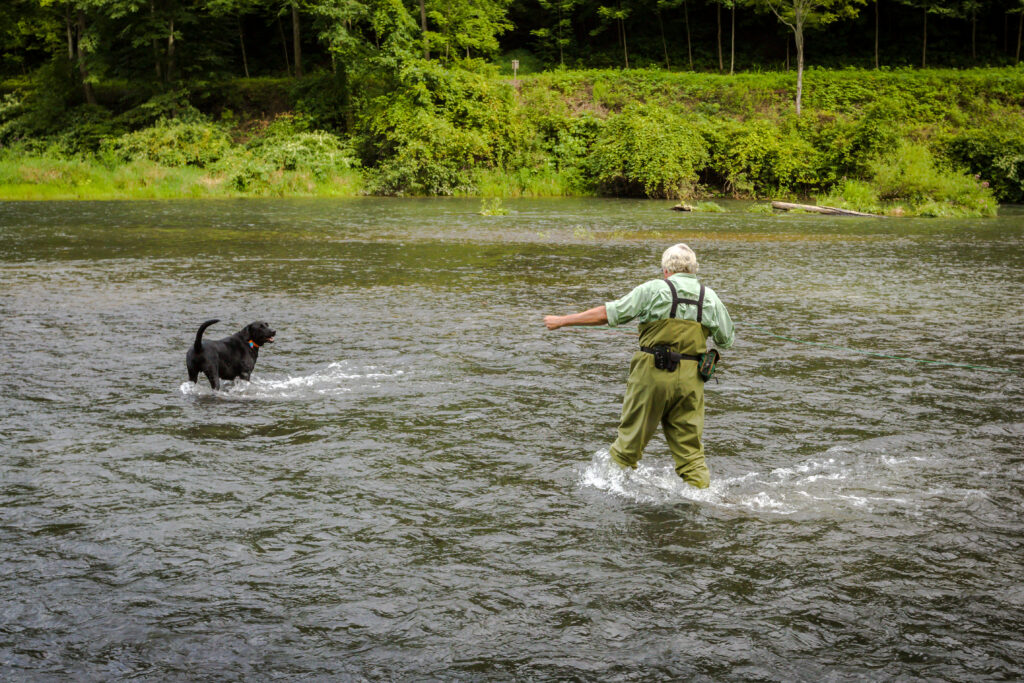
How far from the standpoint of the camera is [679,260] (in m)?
6.46

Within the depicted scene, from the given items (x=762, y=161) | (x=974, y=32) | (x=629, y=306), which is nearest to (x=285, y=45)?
(x=762, y=161)

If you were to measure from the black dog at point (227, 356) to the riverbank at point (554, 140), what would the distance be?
28.5 meters

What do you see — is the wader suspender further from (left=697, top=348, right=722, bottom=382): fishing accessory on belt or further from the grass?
the grass

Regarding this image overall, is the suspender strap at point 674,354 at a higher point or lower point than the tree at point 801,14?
lower

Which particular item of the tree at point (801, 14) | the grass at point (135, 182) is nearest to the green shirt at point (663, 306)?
the grass at point (135, 182)

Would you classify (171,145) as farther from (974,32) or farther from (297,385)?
(974,32)

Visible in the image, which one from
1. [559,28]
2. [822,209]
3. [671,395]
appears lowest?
[671,395]

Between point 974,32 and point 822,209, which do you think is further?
point 974,32

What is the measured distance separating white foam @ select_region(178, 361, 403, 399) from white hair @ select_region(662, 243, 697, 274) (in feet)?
13.8

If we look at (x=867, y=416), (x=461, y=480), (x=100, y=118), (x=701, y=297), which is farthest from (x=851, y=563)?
(x=100, y=118)

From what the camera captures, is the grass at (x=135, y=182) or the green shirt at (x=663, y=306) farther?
the grass at (x=135, y=182)

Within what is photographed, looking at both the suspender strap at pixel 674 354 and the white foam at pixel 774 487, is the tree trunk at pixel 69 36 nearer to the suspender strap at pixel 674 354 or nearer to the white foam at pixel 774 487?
the white foam at pixel 774 487

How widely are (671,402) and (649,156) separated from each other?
3373cm

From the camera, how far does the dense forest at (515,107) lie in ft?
129
